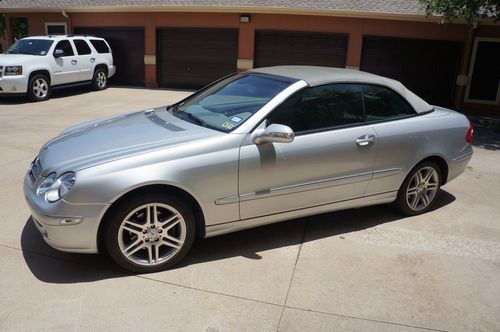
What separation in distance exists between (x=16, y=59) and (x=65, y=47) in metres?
1.80

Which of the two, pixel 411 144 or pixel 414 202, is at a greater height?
pixel 411 144

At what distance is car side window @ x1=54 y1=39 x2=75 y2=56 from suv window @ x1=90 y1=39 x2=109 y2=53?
1.16 metres

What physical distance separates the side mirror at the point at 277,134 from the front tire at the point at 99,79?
40.0 feet

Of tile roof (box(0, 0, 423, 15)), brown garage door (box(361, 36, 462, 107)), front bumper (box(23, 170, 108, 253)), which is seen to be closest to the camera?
front bumper (box(23, 170, 108, 253))

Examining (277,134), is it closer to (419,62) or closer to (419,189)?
(419,189)

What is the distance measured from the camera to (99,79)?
14883mm

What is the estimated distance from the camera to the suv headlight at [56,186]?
338 cm

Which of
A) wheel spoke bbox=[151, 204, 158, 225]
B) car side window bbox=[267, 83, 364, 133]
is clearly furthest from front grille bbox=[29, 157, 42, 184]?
car side window bbox=[267, 83, 364, 133]

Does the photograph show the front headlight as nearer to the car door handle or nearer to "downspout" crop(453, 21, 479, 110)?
the car door handle

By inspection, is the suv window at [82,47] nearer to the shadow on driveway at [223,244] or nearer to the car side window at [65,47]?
the car side window at [65,47]

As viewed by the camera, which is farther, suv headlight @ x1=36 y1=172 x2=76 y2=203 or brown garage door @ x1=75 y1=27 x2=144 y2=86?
brown garage door @ x1=75 y1=27 x2=144 y2=86

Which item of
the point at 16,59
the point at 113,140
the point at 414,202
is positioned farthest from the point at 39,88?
the point at 414,202

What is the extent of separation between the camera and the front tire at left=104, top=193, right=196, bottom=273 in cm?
347

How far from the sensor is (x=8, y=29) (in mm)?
18891
